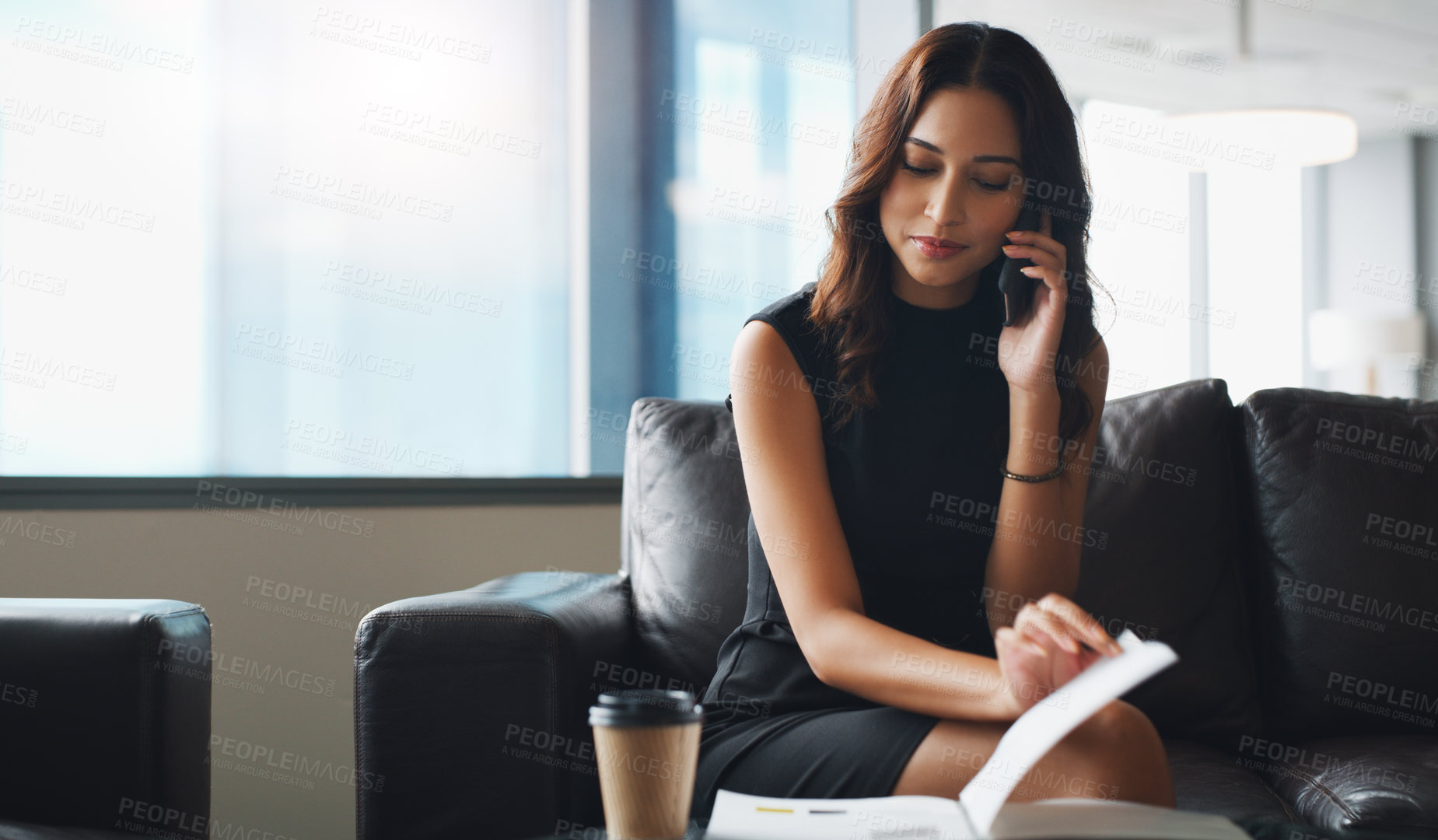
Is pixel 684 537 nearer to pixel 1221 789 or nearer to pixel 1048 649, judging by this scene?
pixel 1221 789

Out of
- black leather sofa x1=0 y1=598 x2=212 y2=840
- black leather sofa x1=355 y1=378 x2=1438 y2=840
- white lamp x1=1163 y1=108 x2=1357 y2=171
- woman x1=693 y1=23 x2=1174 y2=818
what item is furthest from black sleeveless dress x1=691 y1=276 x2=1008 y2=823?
white lamp x1=1163 y1=108 x2=1357 y2=171

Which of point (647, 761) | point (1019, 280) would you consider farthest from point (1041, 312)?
point (647, 761)

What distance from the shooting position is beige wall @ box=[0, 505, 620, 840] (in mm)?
1889

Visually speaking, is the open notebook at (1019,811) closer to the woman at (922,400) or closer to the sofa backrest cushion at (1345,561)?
the woman at (922,400)

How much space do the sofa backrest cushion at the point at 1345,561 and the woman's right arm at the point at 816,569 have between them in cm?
69

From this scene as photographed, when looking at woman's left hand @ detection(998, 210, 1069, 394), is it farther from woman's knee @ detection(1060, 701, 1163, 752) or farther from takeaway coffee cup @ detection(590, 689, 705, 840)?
takeaway coffee cup @ detection(590, 689, 705, 840)

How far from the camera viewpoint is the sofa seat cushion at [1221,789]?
124 centimetres

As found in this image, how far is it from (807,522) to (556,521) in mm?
1181

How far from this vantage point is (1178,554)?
63.1 inches

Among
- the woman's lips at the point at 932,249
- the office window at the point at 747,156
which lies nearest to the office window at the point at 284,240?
the office window at the point at 747,156

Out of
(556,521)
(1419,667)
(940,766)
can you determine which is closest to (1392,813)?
(1419,667)

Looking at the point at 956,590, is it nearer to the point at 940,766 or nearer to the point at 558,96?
the point at 940,766

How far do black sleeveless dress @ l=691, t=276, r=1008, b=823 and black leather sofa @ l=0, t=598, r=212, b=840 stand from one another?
1.90 feet

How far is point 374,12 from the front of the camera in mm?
2191
